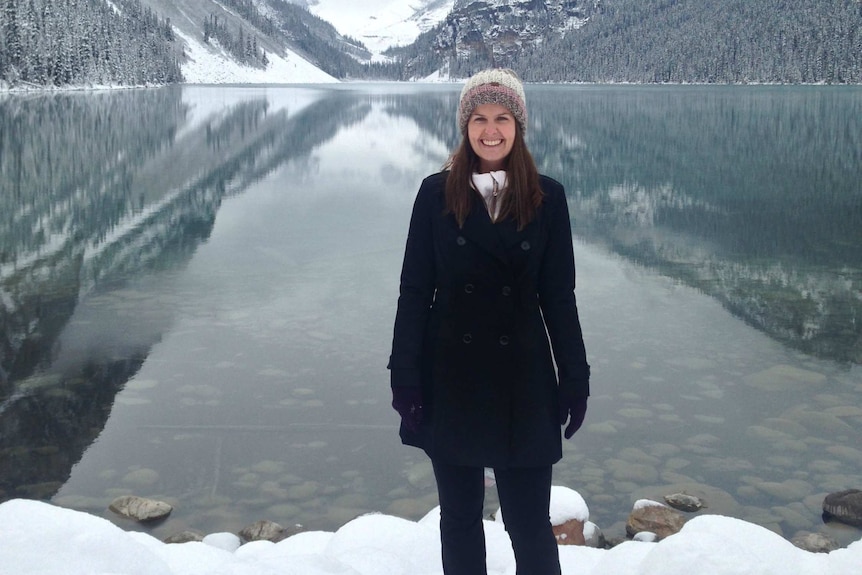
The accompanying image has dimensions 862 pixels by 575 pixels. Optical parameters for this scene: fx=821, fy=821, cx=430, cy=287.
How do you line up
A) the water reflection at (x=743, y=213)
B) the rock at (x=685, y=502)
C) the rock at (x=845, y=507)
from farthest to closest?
the water reflection at (x=743, y=213)
the rock at (x=685, y=502)
the rock at (x=845, y=507)

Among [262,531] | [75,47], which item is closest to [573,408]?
[262,531]

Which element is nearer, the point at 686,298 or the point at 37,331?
the point at 37,331

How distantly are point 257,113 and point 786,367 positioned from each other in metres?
56.3

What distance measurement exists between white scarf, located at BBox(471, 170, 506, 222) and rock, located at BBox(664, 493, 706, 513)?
4110 millimetres

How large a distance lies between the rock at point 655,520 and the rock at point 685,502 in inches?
9.3

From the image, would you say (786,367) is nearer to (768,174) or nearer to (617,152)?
(768,174)

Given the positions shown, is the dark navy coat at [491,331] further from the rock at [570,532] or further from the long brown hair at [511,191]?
the rock at [570,532]

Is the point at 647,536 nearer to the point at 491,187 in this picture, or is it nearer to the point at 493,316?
the point at 493,316

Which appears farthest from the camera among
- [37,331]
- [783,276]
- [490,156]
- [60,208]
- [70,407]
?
[60,208]

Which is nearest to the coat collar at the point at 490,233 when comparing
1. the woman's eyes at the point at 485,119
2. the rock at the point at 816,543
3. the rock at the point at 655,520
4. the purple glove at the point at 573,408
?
the woman's eyes at the point at 485,119

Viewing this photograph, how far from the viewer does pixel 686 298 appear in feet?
41.2

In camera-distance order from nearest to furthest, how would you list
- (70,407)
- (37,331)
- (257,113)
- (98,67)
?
1. (70,407)
2. (37,331)
3. (257,113)
4. (98,67)

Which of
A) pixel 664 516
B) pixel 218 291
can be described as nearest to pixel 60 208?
pixel 218 291

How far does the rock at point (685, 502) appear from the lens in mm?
6572
